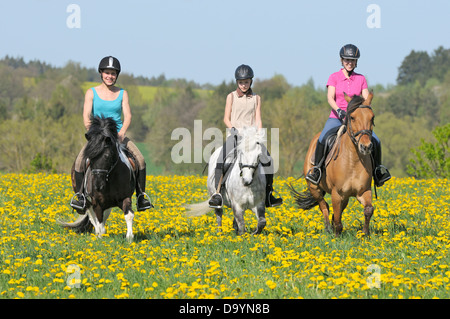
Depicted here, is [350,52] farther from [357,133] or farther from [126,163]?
[126,163]

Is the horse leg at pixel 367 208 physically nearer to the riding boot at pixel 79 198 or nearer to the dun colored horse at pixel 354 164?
the dun colored horse at pixel 354 164

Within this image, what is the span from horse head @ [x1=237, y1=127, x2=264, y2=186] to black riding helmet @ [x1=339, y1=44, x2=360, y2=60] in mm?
2392

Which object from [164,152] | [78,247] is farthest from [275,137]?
[78,247]

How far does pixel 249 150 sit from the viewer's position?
32.0 feet

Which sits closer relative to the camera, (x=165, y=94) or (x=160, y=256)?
(x=160, y=256)

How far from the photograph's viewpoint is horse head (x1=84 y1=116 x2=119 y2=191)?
9516mm

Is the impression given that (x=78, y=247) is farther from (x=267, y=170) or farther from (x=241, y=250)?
(x=267, y=170)

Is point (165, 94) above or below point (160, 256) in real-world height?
above

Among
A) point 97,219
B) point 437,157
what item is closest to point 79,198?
point 97,219

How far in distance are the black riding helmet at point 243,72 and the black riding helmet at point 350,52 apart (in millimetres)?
1726

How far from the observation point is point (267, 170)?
1077 centimetres

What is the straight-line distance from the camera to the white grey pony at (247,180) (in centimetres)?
973
